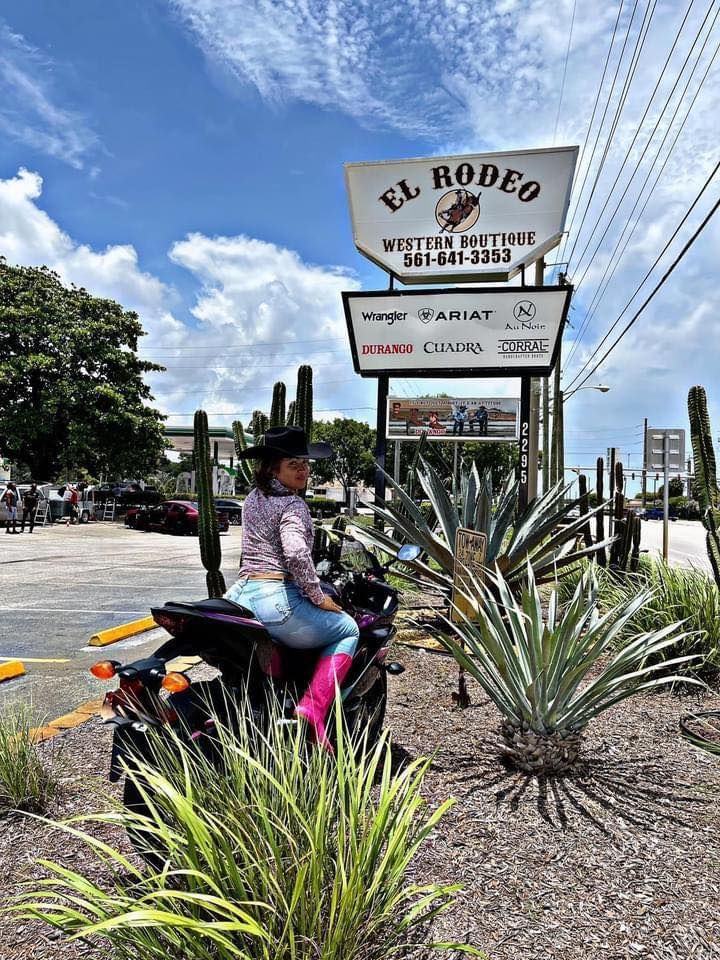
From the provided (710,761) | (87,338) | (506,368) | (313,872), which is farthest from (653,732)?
(87,338)

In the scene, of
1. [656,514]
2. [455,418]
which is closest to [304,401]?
[455,418]

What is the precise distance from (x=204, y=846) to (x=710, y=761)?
2965 mm

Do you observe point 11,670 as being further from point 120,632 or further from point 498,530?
point 498,530

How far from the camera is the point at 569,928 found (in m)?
2.28

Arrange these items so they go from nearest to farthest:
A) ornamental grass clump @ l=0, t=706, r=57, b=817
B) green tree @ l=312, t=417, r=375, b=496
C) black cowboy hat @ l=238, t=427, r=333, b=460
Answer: ornamental grass clump @ l=0, t=706, r=57, b=817 → black cowboy hat @ l=238, t=427, r=333, b=460 → green tree @ l=312, t=417, r=375, b=496

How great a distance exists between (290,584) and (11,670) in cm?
397

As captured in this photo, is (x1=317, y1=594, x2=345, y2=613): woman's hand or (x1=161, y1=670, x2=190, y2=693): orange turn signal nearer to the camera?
(x1=161, y1=670, x2=190, y2=693): orange turn signal

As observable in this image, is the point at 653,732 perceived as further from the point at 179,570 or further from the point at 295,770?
the point at 179,570

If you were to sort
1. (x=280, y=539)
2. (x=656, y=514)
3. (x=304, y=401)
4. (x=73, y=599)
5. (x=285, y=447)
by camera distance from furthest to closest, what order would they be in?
(x=656, y=514) < (x=73, y=599) < (x=304, y=401) < (x=285, y=447) < (x=280, y=539)

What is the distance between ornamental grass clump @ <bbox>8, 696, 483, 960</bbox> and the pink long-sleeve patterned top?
0.95 m

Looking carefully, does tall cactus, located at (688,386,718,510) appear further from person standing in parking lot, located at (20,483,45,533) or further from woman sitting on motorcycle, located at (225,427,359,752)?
person standing in parking lot, located at (20,483,45,533)

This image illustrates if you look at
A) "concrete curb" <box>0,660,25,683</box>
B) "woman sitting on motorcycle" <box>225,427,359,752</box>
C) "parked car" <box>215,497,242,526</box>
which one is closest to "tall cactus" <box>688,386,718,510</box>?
"woman sitting on motorcycle" <box>225,427,359,752</box>

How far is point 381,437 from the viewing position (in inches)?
441

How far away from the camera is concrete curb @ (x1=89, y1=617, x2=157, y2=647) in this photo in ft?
23.7
